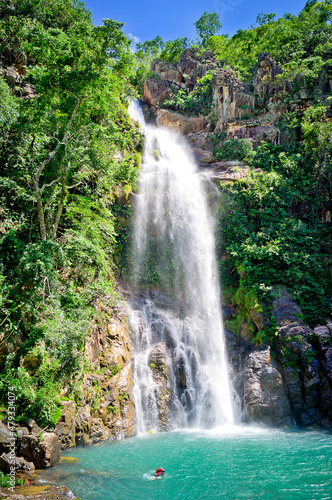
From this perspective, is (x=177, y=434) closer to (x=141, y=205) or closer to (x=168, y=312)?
(x=168, y=312)

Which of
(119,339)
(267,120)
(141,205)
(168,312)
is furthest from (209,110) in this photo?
(119,339)

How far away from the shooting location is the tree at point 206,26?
139 feet

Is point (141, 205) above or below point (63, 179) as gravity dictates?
above

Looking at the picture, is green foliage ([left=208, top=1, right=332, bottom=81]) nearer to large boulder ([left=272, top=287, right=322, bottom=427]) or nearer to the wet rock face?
large boulder ([left=272, top=287, right=322, bottom=427])

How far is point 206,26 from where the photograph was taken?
140 ft

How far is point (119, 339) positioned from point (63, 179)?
6.79 meters

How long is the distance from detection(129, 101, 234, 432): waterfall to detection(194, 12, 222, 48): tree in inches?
1167

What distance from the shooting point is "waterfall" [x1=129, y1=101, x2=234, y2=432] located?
1246 centimetres

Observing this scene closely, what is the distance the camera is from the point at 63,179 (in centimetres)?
1029

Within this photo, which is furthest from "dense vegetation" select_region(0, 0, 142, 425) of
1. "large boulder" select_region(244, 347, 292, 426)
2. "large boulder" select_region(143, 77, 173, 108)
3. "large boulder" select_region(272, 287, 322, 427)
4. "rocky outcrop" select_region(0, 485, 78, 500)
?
"large boulder" select_region(143, 77, 173, 108)

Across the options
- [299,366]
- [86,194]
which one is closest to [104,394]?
[299,366]

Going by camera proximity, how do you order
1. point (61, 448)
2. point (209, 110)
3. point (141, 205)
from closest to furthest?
point (61, 448) → point (141, 205) → point (209, 110)

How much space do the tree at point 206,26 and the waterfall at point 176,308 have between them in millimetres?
29643

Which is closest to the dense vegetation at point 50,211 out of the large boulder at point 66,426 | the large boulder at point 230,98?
the large boulder at point 66,426
